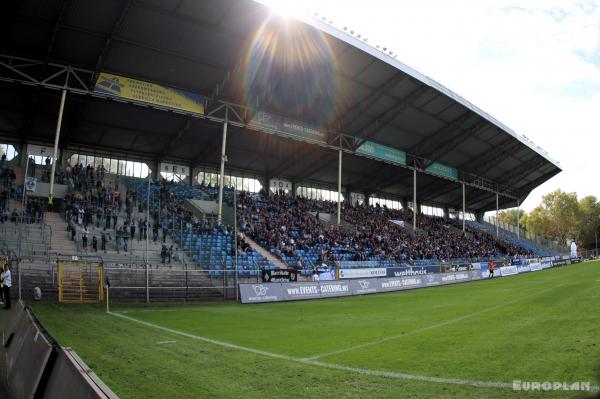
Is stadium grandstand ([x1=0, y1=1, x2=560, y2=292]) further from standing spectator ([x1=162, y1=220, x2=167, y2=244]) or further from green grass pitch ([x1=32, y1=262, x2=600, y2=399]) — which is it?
green grass pitch ([x1=32, y1=262, x2=600, y2=399])

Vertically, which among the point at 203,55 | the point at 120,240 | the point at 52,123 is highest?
the point at 203,55

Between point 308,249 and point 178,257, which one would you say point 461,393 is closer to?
point 178,257

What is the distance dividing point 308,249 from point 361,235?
958cm

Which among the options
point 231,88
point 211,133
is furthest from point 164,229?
point 211,133

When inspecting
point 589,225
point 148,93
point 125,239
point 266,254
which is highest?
point 148,93

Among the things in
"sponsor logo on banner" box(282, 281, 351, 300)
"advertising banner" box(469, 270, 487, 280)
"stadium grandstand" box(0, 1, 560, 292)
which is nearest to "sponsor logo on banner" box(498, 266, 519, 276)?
"advertising banner" box(469, 270, 487, 280)

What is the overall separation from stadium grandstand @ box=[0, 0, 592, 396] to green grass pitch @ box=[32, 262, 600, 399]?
32.3ft

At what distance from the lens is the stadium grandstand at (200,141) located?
76.1 feet

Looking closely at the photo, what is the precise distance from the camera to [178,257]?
2505cm

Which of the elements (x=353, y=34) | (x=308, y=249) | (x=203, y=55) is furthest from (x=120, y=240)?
(x=353, y=34)

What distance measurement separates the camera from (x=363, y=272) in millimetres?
32156

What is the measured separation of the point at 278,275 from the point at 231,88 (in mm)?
14548

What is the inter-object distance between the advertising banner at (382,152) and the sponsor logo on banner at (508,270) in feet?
47.0

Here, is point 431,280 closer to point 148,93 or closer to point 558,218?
point 148,93
